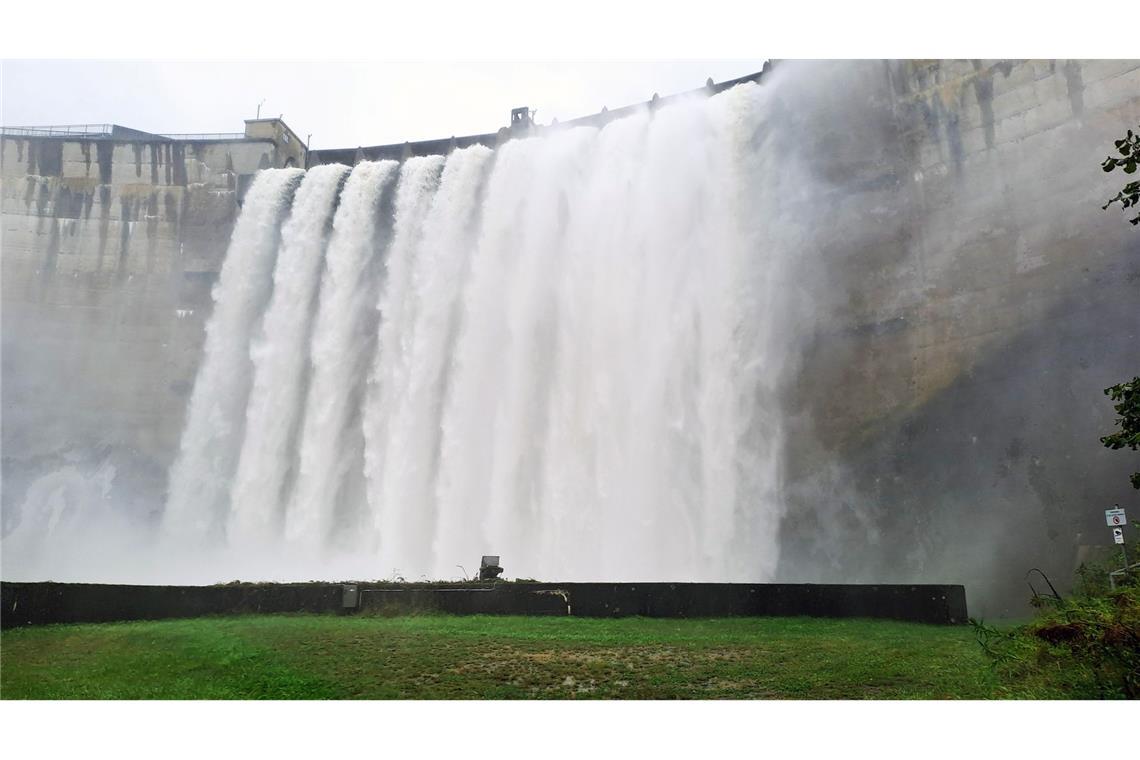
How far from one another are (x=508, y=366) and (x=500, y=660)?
13.9 meters

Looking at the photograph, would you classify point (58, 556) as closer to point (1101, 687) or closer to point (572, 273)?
point (572, 273)

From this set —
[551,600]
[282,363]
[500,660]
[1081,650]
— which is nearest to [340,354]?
[282,363]

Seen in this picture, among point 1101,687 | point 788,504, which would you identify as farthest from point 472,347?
point 1101,687

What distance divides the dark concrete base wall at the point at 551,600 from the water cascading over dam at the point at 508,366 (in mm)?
5686

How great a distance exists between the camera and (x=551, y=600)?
45.4 feet

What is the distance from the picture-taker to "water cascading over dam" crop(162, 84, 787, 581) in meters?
21.0

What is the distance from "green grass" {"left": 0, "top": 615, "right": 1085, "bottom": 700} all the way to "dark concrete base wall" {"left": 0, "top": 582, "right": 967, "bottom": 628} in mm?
556

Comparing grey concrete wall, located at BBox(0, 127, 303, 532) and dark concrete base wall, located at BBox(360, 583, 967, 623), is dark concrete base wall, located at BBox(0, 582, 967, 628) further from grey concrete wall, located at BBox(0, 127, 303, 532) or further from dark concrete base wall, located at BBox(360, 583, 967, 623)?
grey concrete wall, located at BBox(0, 127, 303, 532)

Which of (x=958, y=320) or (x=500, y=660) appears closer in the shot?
(x=500, y=660)

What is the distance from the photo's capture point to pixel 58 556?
92.2 ft

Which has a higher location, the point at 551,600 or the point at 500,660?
the point at 551,600

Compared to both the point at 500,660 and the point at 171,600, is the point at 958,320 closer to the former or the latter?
the point at 500,660

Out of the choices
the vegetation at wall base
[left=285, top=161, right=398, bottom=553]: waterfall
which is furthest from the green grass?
[left=285, top=161, right=398, bottom=553]: waterfall

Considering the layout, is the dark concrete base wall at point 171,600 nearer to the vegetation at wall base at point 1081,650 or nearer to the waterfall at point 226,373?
the vegetation at wall base at point 1081,650
